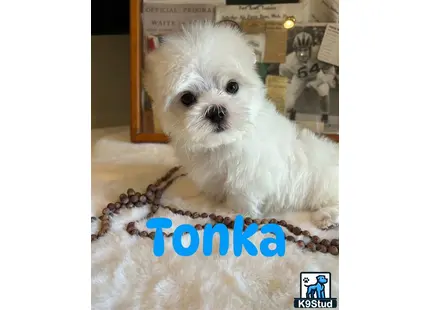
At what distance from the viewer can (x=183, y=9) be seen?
1.08 meters

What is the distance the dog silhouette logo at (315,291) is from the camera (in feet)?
2.71

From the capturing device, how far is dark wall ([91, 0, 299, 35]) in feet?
3.06

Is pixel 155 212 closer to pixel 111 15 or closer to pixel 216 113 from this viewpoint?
pixel 216 113

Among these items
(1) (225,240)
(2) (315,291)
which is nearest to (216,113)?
(1) (225,240)

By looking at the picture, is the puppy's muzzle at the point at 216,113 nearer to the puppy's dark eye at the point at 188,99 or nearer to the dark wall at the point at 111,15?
the puppy's dark eye at the point at 188,99

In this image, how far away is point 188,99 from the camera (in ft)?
3.40

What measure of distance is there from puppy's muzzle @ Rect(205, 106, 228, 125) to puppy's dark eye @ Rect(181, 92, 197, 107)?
6 centimetres

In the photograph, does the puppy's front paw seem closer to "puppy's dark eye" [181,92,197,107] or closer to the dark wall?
"puppy's dark eye" [181,92,197,107]

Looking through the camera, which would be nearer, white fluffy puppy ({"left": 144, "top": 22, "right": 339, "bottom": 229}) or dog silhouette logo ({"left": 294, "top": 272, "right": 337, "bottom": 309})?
dog silhouette logo ({"left": 294, "top": 272, "right": 337, "bottom": 309})

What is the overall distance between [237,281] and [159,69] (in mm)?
556

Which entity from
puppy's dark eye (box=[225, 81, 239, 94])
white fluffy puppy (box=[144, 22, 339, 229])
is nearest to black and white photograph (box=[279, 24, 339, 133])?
white fluffy puppy (box=[144, 22, 339, 229])

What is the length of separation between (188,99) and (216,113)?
9cm
